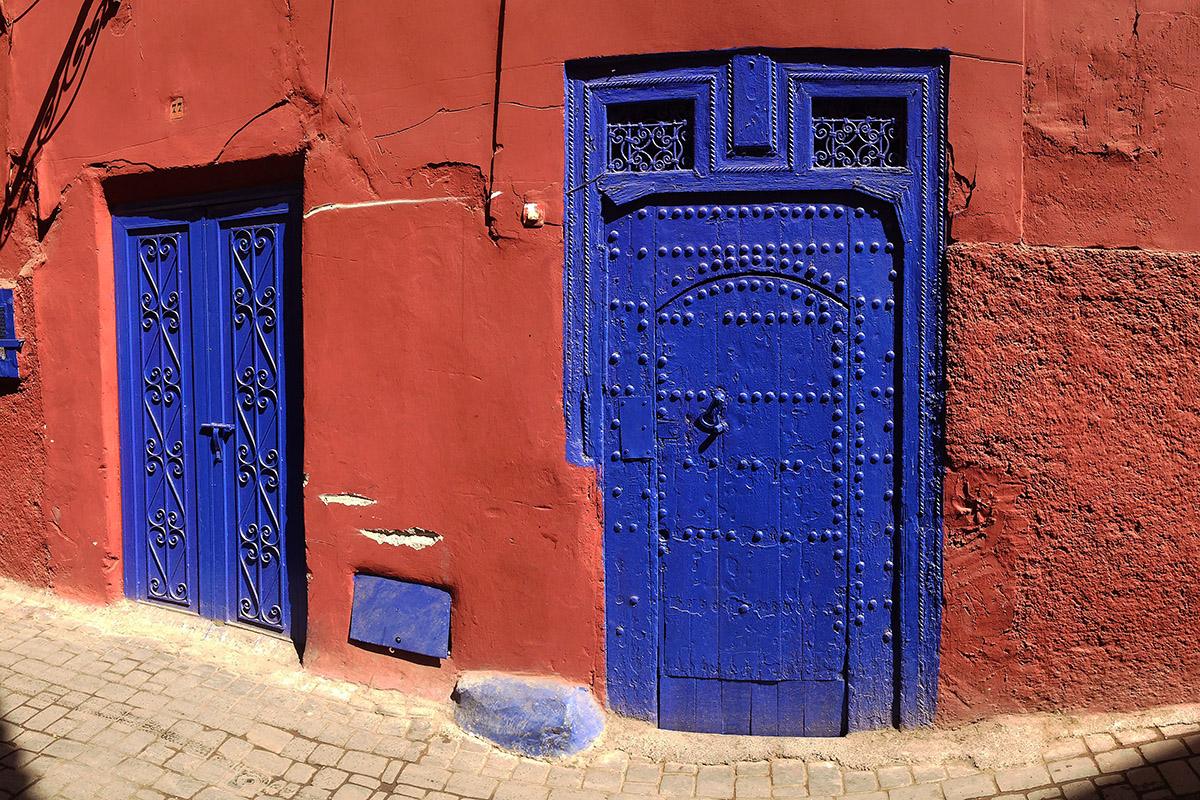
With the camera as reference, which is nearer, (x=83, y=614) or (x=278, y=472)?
(x=278, y=472)

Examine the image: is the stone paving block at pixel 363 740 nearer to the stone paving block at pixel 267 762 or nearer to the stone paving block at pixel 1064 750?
the stone paving block at pixel 267 762

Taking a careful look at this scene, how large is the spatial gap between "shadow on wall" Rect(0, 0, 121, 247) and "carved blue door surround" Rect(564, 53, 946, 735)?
2.91 metres

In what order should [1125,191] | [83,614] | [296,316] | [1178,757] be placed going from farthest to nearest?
1. [83,614]
2. [296,316]
3. [1125,191]
4. [1178,757]

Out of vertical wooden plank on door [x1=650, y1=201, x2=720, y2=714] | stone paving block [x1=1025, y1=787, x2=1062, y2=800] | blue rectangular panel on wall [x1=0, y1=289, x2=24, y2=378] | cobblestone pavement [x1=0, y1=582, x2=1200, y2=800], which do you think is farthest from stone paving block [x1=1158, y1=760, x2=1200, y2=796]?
blue rectangular panel on wall [x1=0, y1=289, x2=24, y2=378]

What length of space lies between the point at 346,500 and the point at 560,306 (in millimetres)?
1395

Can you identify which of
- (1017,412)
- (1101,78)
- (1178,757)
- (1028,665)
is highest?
(1101,78)

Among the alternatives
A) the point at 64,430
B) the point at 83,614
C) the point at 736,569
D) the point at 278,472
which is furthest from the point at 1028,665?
the point at 64,430

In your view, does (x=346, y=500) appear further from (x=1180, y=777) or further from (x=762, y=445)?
(x=1180, y=777)

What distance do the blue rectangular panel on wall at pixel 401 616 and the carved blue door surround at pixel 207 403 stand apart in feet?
2.12

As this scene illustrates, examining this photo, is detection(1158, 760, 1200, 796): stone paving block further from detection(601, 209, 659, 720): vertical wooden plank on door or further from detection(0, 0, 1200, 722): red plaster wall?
detection(601, 209, 659, 720): vertical wooden plank on door

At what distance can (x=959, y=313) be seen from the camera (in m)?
2.95

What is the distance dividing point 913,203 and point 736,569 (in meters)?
1.68

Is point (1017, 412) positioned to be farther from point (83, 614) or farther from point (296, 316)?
point (83, 614)

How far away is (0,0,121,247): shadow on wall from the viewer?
401 centimetres
